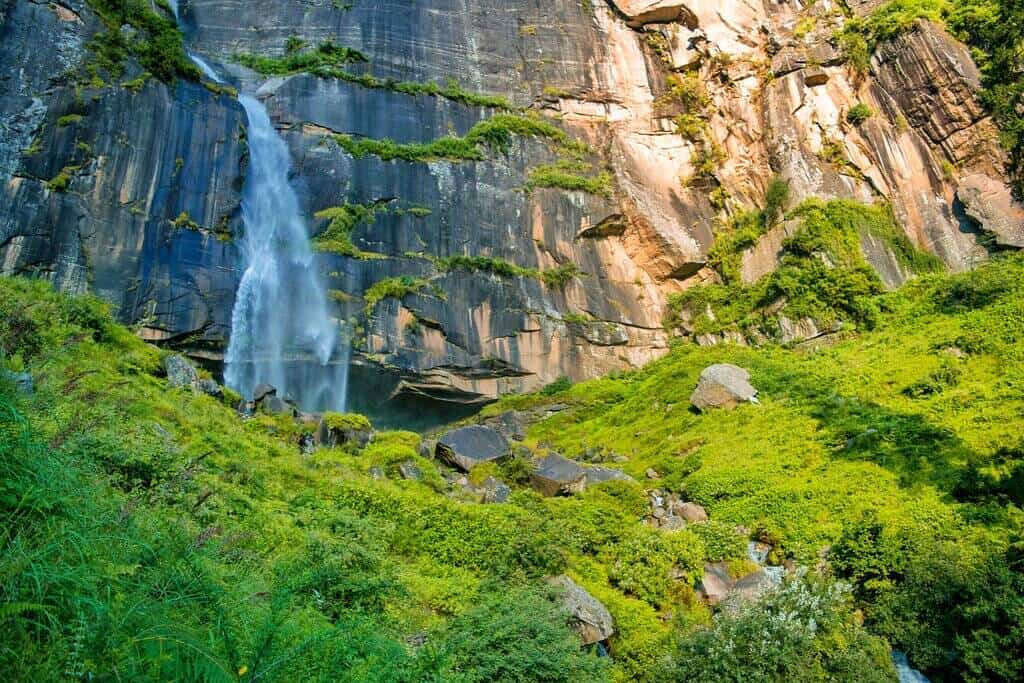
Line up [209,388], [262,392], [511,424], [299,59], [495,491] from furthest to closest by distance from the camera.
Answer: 1. [299,59]
2. [511,424]
3. [262,392]
4. [209,388]
5. [495,491]

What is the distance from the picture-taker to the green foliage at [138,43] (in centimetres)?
2233

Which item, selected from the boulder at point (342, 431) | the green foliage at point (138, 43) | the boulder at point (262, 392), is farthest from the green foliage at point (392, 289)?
the green foliage at point (138, 43)

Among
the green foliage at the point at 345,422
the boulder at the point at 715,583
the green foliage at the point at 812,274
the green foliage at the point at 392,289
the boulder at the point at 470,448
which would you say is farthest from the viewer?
the green foliage at the point at 812,274

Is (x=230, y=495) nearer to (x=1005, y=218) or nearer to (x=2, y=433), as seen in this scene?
(x=2, y=433)

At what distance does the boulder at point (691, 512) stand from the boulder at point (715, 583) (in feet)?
6.14

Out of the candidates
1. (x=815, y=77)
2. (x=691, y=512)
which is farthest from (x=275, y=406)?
(x=815, y=77)

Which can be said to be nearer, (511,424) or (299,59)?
(511,424)

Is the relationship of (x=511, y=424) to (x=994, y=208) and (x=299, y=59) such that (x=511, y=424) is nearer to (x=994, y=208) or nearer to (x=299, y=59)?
(x=299, y=59)

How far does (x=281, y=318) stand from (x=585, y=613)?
1617 centimetres

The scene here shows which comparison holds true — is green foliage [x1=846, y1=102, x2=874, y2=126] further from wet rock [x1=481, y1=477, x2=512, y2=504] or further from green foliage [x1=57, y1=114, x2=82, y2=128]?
green foliage [x1=57, y1=114, x2=82, y2=128]

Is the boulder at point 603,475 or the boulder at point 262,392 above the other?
the boulder at point 262,392

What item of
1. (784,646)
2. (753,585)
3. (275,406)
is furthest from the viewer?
(275,406)

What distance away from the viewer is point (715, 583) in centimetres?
1087

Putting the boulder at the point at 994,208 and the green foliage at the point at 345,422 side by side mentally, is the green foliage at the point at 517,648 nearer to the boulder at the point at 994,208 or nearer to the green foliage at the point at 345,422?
the green foliage at the point at 345,422
